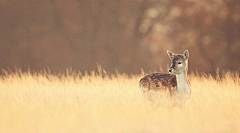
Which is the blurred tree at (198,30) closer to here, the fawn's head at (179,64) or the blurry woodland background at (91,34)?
the blurry woodland background at (91,34)

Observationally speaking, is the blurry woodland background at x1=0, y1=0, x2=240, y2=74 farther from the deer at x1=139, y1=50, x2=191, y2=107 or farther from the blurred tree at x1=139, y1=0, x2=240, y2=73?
the deer at x1=139, y1=50, x2=191, y2=107

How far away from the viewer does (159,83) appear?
19.4ft

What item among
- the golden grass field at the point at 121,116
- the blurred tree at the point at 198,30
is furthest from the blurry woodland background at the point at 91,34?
the golden grass field at the point at 121,116

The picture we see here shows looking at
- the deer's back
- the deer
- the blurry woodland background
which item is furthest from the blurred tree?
the deer

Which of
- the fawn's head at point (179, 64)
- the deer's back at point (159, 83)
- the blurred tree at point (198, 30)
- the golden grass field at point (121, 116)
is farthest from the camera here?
the blurred tree at point (198, 30)

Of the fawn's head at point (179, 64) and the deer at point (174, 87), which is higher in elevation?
the fawn's head at point (179, 64)

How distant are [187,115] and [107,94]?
8.24ft

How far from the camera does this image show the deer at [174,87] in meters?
5.68

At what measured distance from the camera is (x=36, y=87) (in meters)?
8.86

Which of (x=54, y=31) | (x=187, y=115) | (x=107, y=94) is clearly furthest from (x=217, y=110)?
(x=54, y=31)

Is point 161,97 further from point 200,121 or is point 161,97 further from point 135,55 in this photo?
point 135,55

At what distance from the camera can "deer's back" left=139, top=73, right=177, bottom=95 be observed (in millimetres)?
5853

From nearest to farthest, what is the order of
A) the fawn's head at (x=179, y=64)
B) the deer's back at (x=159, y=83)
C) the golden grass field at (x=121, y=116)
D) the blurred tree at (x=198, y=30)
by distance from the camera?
the golden grass field at (x=121, y=116) → the fawn's head at (x=179, y=64) → the deer's back at (x=159, y=83) → the blurred tree at (x=198, y=30)

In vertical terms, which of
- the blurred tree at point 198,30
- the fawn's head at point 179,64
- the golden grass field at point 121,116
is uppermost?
the blurred tree at point 198,30
